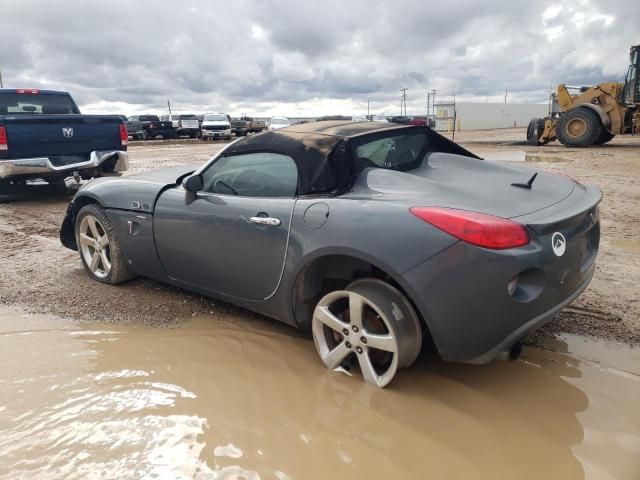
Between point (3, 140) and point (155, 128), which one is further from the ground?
point (3, 140)

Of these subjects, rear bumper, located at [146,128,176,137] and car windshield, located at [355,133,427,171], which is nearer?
car windshield, located at [355,133,427,171]

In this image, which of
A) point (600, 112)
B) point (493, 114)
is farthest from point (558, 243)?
point (493, 114)

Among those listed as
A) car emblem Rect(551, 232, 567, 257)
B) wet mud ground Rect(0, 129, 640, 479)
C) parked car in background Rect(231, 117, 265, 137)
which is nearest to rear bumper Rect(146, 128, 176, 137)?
parked car in background Rect(231, 117, 265, 137)

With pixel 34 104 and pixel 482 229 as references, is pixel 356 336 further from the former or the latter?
pixel 34 104

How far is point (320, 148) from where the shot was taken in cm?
299

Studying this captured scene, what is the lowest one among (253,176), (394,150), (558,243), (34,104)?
(558,243)

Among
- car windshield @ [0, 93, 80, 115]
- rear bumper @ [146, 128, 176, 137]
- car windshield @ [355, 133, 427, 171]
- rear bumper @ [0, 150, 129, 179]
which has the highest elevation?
car windshield @ [0, 93, 80, 115]

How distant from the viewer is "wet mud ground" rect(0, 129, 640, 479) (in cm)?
223

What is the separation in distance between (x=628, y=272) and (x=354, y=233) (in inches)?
118

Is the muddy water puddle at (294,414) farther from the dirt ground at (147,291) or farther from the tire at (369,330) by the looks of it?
the dirt ground at (147,291)

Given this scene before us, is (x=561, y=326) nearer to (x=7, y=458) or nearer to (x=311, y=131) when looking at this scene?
(x=311, y=131)

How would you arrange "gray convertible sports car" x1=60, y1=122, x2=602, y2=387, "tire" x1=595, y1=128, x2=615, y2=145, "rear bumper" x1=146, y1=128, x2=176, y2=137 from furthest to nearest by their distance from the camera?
"rear bumper" x1=146, y1=128, x2=176, y2=137 → "tire" x1=595, y1=128, x2=615, y2=145 → "gray convertible sports car" x1=60, y1=122, x2=602, y2=387

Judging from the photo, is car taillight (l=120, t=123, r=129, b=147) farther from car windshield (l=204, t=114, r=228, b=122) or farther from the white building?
the white building

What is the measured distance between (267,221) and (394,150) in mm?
1013
